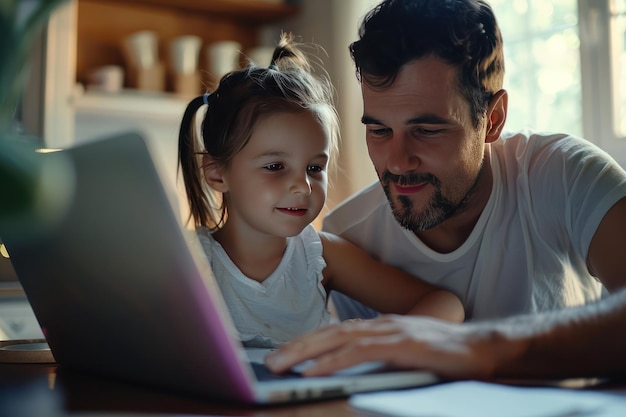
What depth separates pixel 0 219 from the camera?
50 cm

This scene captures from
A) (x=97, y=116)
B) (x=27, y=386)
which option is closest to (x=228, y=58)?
(x=97, y=116)

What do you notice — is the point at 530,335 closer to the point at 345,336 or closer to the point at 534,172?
the point at 345,336

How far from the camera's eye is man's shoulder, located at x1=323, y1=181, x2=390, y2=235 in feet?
5.31

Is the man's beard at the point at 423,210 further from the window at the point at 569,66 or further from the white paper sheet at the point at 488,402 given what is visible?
the window at the point at 569,66

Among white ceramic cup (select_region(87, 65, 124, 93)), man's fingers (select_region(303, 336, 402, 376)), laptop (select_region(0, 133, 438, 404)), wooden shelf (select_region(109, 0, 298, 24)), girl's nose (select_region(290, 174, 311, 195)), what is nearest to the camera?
laptop (select_region(0, 133, 438, 404))

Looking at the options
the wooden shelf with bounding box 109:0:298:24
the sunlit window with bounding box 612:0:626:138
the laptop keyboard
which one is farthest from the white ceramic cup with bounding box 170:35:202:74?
the laptop keyboard

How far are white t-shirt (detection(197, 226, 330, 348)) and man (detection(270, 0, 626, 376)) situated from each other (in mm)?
203

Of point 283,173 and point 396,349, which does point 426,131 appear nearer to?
point 283,173

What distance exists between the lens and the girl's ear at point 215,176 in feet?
4.80

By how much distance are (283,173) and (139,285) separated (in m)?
0.72

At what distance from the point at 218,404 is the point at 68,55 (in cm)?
276

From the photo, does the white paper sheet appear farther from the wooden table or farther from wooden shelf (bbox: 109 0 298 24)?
wooden shelf (bbox: 109 0 298 24)

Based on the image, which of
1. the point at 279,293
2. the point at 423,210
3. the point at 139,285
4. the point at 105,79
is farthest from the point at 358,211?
the point at 105,79

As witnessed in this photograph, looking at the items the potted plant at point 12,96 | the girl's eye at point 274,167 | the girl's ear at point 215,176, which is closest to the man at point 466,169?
the girl's eye at point 274,167
